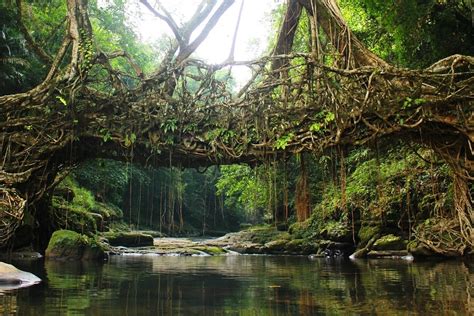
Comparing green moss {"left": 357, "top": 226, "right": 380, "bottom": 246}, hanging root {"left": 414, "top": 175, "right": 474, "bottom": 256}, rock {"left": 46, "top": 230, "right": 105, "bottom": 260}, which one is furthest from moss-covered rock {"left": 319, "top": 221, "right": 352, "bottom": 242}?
rock {"left": 46, "top": 230, "right": 105, "bottom": 260}

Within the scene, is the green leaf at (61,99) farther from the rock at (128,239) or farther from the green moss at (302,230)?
the green moss at (302,230)

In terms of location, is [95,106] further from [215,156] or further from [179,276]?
[179,276]

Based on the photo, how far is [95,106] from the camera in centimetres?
1091

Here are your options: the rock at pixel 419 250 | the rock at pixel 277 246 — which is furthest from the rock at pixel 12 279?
the rock at pixel 277 246

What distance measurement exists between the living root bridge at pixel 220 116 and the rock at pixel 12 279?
3.48 metres

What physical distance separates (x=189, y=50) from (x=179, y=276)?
533 cm

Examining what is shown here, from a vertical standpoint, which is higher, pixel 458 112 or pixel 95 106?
pixel 95 106

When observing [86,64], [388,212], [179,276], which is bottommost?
[179,276]

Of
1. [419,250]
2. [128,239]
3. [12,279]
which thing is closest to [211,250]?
[128,239]

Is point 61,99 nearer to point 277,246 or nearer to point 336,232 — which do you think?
point 336,232

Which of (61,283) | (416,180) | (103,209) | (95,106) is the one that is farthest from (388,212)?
(103,209)

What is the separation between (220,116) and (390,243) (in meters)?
8.18

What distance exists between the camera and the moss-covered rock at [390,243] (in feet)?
51.6

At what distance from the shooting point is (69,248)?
13.1 m
